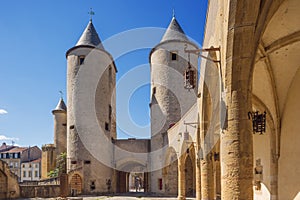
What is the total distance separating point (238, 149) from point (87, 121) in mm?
24503

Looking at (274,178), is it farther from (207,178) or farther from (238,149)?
(238,149)

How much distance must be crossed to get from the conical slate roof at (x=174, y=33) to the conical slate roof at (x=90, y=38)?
601cm

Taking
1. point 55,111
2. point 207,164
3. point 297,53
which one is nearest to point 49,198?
point 55,111

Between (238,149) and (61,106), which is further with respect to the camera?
(61,106)

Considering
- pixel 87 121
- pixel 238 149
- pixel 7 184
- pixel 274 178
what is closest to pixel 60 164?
A: pixel 87 121

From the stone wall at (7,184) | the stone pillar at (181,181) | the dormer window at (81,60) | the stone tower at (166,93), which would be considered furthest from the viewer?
the dormer window at (81,60)

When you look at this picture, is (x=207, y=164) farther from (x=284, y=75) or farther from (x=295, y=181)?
(x=284, y=75)

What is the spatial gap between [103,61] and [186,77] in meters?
22.8

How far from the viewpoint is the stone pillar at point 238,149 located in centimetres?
545

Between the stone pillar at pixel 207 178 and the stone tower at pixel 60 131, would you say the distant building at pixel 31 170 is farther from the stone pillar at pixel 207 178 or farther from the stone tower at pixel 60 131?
the stone pillar at pixel 207 178

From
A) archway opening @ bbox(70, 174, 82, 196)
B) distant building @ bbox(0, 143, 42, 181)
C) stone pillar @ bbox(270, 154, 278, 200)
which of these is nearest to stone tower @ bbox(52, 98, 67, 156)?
archway opening @ bbox(70, 174, 82, 196)

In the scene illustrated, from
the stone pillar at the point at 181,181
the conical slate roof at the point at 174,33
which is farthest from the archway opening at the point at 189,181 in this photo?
the conical slate roof at the point at 174,33

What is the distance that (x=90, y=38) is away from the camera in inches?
1214

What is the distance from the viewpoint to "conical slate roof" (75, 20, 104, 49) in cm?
3041
